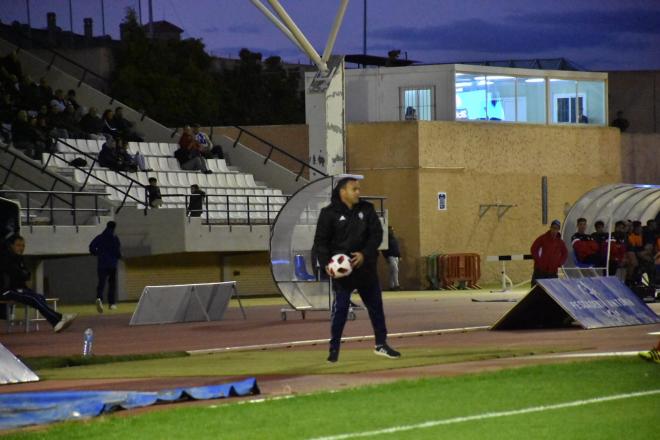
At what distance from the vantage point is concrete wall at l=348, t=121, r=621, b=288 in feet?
153

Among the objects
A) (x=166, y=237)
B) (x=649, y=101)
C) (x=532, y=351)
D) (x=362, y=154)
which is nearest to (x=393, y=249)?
(x=362, y=154)

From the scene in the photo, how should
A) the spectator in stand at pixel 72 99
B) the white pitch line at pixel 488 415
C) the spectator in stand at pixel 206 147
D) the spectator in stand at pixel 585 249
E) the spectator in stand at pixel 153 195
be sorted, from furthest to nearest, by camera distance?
1. the spectator in stand at pixel 206 147
2. the spectator in stand at pixel 72 99
3. the spectator in stand at pixel 153 195
4. the spectator in stand at pixel 585 249
5. the white pitch line at pixel 488 415

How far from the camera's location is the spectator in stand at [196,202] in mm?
38906

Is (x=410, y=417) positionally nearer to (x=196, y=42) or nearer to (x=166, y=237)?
(x=166, y=237)

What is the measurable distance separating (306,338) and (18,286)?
559cm

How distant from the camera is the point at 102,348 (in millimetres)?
20281

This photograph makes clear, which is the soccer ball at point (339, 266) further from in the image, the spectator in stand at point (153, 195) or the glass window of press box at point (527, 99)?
the glass window of press box at point (527, 99)

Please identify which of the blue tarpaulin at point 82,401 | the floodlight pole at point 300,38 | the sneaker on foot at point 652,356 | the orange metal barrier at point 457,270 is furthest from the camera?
the orange metal barrier at point 457,270

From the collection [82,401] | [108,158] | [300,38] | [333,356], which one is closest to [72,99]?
[108,158]

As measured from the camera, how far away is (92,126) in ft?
142

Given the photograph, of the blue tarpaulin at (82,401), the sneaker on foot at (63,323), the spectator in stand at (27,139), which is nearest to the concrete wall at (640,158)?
the spectator in stand at (27,139)

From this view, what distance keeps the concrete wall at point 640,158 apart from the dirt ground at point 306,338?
2383 cm

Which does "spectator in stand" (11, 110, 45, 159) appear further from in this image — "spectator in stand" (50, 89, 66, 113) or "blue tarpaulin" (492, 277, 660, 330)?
"blue tarpaulin" (492, 277, 660, 330)

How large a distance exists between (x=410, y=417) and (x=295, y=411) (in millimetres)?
1027
